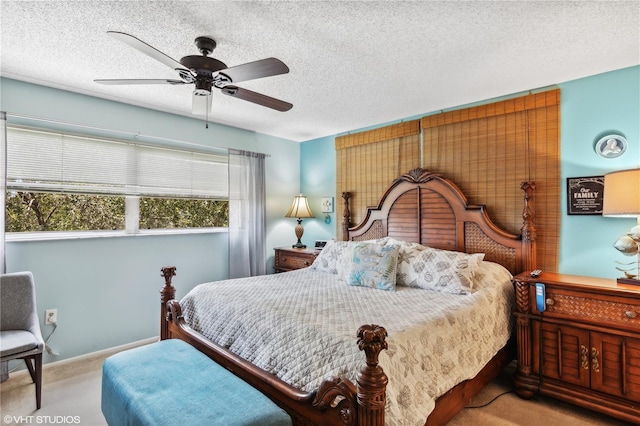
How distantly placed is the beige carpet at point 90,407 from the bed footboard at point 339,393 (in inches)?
46.1

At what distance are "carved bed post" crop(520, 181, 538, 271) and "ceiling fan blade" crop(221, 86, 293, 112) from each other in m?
2.13

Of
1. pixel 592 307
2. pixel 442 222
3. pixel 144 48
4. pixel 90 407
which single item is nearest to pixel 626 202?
pixel 592 307

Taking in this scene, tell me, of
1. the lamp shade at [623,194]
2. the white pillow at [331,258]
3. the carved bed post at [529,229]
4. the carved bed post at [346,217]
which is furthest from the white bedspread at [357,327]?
the carved bed post at [346,217]

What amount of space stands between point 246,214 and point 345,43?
256 cm

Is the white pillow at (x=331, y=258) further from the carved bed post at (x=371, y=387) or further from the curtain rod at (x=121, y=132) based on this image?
the carved bed post at (x=371, y=387)

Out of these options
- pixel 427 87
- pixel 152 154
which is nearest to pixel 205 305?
pixel 152 154

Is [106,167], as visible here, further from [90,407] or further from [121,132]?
[90,407]

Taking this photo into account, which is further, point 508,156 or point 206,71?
point 508,156

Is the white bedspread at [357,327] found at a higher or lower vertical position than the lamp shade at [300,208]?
lower

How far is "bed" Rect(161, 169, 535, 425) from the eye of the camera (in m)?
1.43

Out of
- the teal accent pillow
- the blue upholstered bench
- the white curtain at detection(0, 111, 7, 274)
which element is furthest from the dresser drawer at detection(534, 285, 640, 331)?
the white curtain at detection(0, 111, 7, 274)

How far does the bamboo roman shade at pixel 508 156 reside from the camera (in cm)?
279

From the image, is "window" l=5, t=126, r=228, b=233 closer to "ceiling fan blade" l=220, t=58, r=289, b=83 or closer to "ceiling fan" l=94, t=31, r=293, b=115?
"ceiling fan" l=94, t=31, r=293, b=115

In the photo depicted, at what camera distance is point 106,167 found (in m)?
3.22
